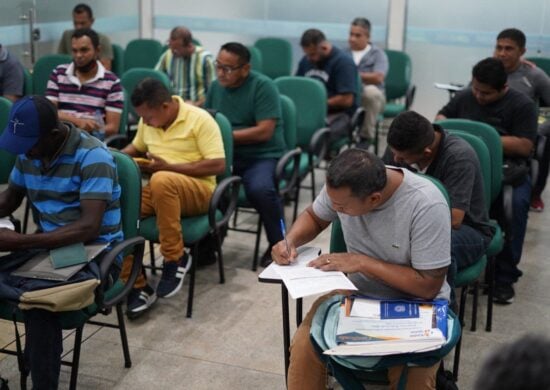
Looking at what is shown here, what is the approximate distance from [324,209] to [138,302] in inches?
54.1

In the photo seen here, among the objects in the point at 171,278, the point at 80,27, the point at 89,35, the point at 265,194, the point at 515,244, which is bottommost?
the point at 171,278

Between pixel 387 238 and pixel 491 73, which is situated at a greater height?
pixel 491 73

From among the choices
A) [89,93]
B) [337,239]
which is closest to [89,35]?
[89,93]

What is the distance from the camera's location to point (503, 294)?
3980mm

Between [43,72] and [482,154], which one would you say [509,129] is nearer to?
[482,154]

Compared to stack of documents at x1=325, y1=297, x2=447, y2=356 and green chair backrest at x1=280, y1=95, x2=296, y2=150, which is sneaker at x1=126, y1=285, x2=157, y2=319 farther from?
stack of documents at x1=325, y1=297, x2=447, y2=356

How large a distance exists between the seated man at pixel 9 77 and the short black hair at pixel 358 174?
3612 mm

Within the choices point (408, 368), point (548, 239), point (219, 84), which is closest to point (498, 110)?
point (548, 239)

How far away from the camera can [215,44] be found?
8.99 meters

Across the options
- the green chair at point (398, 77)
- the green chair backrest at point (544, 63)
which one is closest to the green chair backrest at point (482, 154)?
the green chair backrest at point (544, 63)

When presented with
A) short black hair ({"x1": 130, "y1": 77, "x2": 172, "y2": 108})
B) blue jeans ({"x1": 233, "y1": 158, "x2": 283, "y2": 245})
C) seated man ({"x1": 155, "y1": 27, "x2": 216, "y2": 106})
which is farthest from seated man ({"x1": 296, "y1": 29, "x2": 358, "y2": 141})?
short black hair ({"x1": 130, "y1": 77, "x2": 172, "y2": 108})

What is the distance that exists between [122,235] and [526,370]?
2.21 metres

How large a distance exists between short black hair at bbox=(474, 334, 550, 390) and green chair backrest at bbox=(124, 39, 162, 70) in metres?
6.72

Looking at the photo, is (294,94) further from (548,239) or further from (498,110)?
(548,239)
